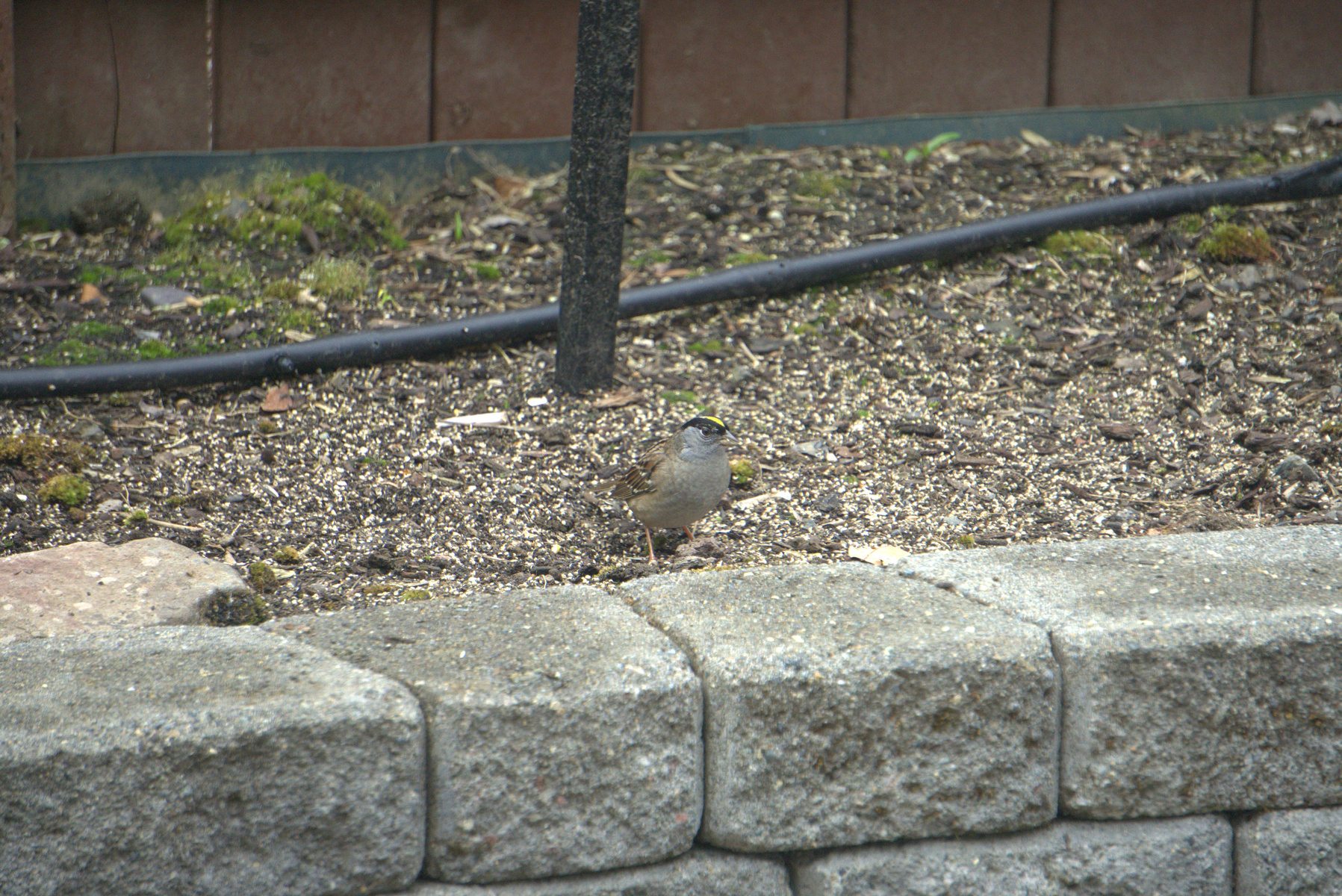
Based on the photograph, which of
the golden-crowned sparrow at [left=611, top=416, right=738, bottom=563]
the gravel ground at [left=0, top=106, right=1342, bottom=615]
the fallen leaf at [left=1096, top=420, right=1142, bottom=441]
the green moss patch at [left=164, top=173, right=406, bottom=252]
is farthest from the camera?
the green moss patch at [left=164, top=173, right=406, bottom=252]

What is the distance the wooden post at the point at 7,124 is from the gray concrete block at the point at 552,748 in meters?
3.63

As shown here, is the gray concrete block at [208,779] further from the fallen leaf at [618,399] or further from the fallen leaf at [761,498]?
the fallen leaf at [618,399]

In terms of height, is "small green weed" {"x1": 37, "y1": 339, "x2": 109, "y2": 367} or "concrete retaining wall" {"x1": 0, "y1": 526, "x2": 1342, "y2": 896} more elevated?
"small green weed" {"x1": 37, "y1": 339, "x2": 109, "y2": 367}

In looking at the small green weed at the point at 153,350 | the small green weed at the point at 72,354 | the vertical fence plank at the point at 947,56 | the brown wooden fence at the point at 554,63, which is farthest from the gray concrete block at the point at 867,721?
the vertical fence plank at the point at 947,56

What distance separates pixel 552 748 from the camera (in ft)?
6.57

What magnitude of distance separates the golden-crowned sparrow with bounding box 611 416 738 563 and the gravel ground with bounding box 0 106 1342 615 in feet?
0.46

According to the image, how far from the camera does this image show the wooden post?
4.62m

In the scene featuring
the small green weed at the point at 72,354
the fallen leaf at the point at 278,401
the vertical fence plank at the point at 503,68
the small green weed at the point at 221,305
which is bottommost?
the fallen leaf at the point at 278,401

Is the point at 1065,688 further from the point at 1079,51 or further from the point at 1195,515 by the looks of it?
the point at 1079,51

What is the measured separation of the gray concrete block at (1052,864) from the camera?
86.8 inches

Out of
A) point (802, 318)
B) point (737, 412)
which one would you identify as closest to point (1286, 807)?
point (737, 412)

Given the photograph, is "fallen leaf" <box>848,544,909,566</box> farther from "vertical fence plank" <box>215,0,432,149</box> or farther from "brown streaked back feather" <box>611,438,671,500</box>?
"vertical fence plank" <box>215,0,432,149</box>

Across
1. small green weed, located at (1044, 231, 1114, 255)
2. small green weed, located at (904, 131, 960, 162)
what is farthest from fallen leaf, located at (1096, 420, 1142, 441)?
small green weed, located at (904, 131, 960, 162)

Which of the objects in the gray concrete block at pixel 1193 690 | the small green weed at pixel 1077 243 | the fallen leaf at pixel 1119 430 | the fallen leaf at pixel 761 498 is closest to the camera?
the gray concrete block at pixel 1193 690
